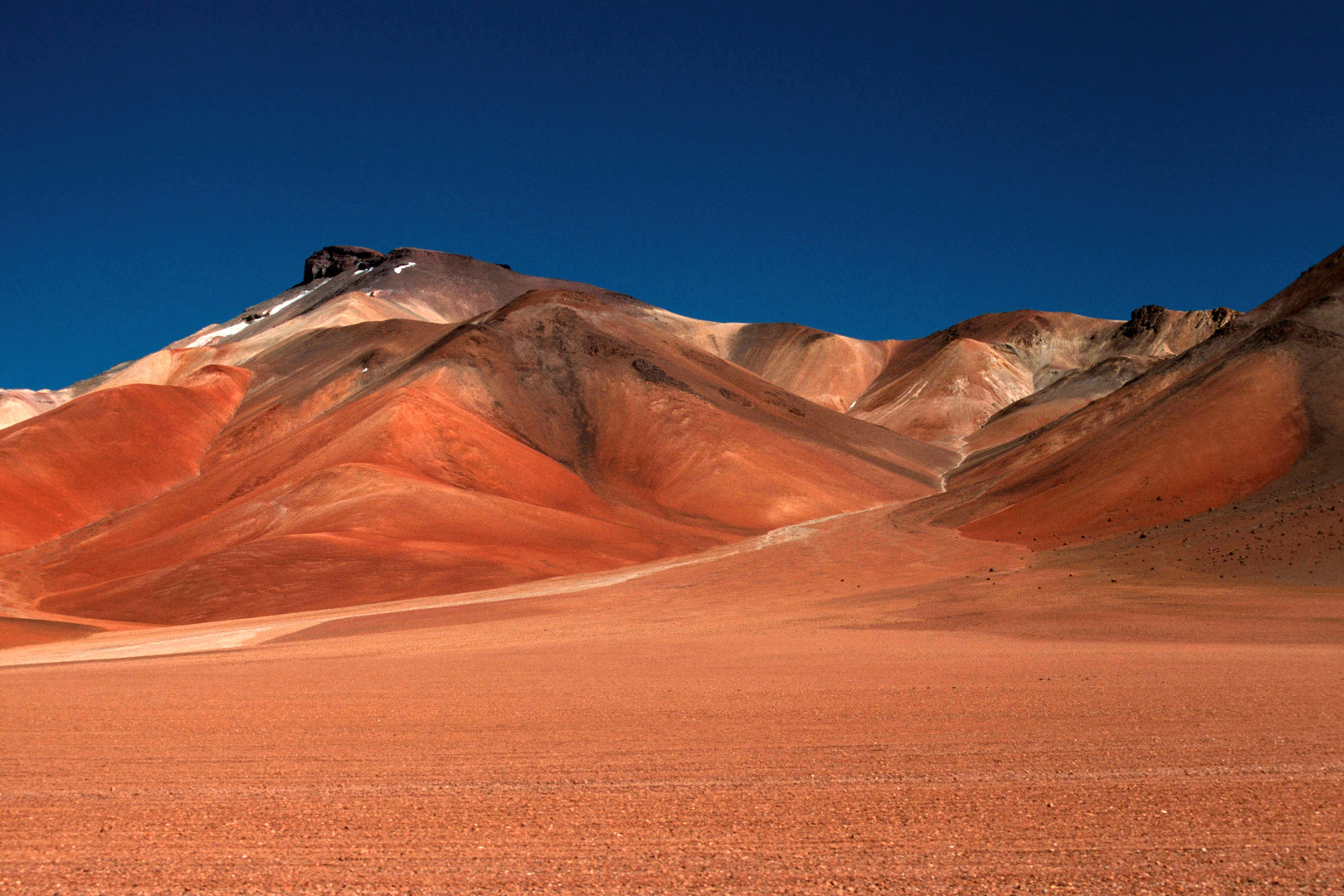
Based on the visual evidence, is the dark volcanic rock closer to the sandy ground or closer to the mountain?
the mountain

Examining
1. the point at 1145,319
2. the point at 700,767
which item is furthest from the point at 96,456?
the point at 1145,319

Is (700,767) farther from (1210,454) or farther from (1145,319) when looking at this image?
(1145,319)

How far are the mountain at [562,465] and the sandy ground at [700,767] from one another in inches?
786

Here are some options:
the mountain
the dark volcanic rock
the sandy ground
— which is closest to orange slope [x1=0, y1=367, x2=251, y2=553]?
the mountain

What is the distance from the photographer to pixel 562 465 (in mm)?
88625

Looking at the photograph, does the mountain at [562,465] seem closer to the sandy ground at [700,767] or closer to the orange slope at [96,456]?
the orange slope at [96,456]

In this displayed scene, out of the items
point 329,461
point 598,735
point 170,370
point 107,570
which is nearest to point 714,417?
point 329,461

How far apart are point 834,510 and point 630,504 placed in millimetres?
15427

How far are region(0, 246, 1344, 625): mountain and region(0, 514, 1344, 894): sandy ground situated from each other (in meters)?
20.0

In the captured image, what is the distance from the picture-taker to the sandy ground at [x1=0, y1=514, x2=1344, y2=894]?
8.61m

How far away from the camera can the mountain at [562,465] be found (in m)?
48.9

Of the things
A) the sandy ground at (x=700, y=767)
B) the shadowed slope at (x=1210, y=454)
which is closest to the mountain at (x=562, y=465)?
the shadowed slope at (x=1210, y=454)

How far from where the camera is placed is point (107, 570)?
6131cm

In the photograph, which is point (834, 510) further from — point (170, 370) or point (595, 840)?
point (170, 370)
